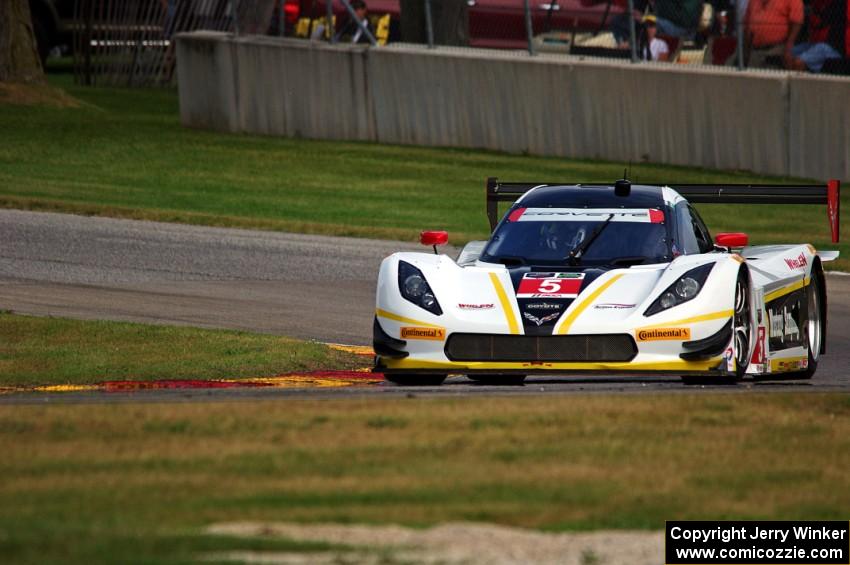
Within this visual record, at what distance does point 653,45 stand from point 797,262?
13450mm

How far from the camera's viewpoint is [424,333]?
32.6 feet

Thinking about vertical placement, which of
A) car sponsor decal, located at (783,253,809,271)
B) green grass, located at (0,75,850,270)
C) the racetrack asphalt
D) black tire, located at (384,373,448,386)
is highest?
car sponsor decal, located at (783,253,809,271)

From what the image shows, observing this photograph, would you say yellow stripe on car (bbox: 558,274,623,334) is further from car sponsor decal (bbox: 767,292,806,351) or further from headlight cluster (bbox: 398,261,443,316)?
car sponsor decal (bbox: 767,292,806,351)

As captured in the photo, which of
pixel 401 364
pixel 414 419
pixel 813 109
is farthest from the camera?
pixel 813 109

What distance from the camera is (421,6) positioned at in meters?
28.5

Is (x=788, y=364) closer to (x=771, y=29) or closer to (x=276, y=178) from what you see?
(x=771, y=29)

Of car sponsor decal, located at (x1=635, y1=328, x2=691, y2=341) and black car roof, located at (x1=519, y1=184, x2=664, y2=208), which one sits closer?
car sponsor decal, located at (x1=635, y1=328, x2=691, y2=341)

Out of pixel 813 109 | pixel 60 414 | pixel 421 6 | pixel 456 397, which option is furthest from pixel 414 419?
pixel 421 6

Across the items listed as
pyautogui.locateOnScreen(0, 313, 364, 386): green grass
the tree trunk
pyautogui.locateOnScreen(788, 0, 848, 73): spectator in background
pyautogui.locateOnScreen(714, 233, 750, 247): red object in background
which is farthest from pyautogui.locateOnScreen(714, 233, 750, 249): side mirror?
the tree trunk

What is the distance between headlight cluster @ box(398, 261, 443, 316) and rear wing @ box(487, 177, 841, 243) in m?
1.59

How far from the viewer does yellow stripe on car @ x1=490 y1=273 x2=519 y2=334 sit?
31.9ft

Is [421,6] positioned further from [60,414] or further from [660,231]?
[60,414]

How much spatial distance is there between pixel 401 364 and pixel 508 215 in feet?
5.61

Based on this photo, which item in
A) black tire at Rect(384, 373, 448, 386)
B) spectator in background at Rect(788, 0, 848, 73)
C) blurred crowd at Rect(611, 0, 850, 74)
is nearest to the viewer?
black tire at Rect(384, 373, 448, 386)
